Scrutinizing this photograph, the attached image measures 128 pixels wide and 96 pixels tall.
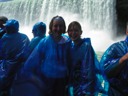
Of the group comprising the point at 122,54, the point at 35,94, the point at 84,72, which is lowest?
the point at 35,94

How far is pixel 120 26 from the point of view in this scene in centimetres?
2083

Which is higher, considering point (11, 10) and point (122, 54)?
point (11, 10)

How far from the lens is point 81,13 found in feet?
71.6

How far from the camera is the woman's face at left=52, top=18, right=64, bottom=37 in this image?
10.3 feet

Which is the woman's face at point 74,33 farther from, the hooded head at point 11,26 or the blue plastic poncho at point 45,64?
the hooded head at point 11,26

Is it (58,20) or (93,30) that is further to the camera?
(93,30)

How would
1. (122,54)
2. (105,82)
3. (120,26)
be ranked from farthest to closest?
(120,26)
(105,82)
(122,54)

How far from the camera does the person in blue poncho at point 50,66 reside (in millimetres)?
3070

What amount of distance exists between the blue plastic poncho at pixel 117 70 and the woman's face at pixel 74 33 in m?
0.54

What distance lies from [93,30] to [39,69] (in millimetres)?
18340

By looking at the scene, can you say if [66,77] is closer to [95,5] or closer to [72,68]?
[72,68]

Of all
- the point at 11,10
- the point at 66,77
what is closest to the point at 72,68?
the point at 66,77

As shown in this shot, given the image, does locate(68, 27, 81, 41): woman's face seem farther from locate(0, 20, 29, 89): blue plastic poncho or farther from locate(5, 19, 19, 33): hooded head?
locate(5, 19, 19, 33): hooded head

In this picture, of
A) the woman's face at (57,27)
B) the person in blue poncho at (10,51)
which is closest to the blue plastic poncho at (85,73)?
the woman's face at (57,27)
